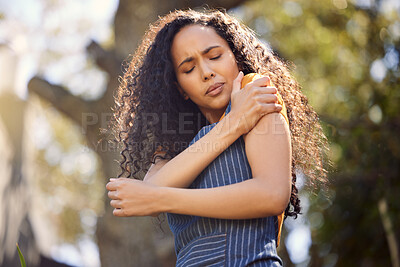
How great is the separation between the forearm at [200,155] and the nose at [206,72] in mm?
267

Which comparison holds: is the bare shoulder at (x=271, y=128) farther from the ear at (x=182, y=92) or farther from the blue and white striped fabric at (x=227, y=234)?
the ear at (x=182, y=92)

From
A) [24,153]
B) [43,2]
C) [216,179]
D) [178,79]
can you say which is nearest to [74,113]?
[24,153]

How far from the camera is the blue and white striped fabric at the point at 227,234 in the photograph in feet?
4.88

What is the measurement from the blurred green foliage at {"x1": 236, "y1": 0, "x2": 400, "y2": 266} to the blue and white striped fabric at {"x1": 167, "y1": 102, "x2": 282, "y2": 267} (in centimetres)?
401

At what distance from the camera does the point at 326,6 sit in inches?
361

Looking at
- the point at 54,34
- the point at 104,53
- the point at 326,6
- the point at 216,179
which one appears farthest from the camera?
the point at 54,34

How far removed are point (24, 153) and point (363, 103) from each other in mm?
5562

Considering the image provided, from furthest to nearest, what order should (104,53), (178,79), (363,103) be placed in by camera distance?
1. (363,103)
2. (104,53)
3. (178,79)

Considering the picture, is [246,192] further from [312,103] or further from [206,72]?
[312,103]

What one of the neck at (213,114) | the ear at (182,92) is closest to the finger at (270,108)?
the neck at (213,114)

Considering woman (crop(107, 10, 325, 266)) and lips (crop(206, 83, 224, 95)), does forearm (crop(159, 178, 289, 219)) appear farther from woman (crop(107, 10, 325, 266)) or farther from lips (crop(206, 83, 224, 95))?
lips (crop(206, 83, 224, 95))

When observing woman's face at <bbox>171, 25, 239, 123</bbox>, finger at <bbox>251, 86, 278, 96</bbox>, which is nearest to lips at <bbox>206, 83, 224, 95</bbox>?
woman's face at <bbox>171, 25, 239, 123</bbox>

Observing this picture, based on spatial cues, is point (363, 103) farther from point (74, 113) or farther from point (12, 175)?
point (12, 175)

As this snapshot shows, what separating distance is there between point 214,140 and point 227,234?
310 mm
